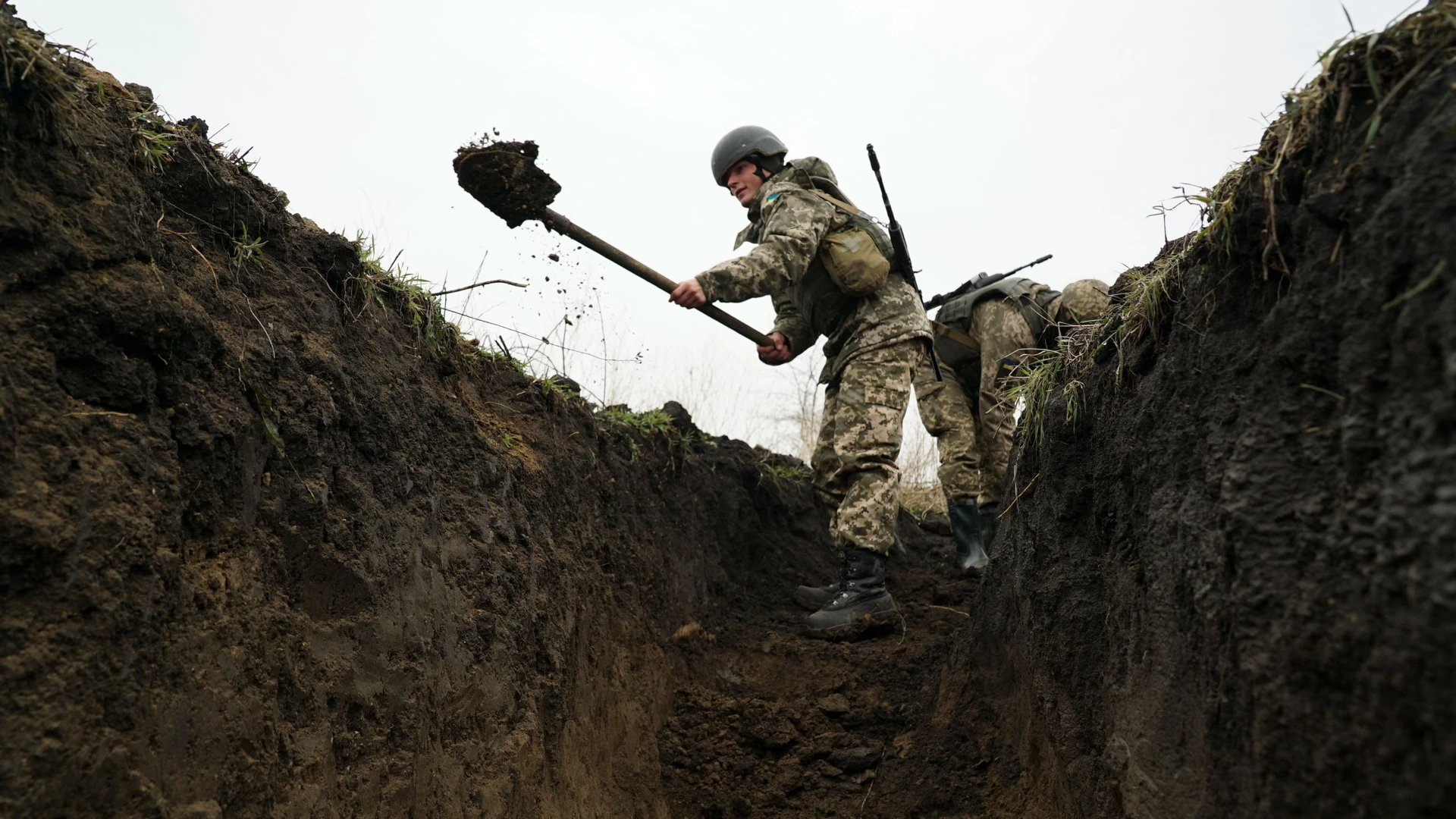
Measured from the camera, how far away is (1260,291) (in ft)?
6.72

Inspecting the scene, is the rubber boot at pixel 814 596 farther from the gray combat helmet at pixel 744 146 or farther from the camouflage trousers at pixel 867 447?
the gray combat helmet at pixel 744 146

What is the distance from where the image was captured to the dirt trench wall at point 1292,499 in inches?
54.5

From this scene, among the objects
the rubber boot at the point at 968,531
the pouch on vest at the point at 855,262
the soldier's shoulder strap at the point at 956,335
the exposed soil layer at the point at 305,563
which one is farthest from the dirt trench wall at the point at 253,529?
the soldier's shoulder strap at the point at 956,335

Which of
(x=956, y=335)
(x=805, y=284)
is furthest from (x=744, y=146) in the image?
(x=956, y=335)

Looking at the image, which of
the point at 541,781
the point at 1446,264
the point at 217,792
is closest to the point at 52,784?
the point at 217,792

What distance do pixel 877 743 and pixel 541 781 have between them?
1.32 m

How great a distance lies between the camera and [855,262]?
193 inches

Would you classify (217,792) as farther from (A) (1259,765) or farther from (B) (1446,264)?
(B) (1446,264)

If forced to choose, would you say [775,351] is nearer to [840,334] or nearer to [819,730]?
[840,334]

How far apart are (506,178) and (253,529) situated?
2450 mm

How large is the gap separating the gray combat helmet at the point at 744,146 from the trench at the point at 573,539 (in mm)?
2018

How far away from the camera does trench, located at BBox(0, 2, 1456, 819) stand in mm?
1565

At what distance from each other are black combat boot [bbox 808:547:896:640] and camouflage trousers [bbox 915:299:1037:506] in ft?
3.81

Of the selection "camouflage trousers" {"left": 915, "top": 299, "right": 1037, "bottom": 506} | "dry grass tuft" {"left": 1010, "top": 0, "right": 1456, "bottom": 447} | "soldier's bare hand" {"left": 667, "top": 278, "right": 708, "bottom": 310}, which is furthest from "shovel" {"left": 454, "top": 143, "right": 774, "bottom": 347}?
"dry grass tuft" {"left": 1010, "top": 0, "right": 1456, "bottom": 447}
